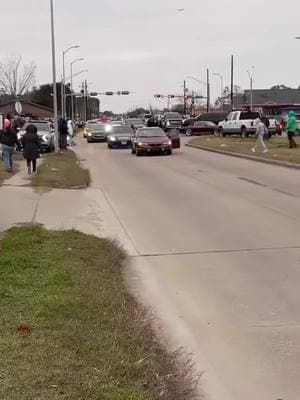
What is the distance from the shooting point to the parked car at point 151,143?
105 ft

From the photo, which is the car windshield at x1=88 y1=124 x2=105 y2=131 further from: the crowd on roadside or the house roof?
the house roof

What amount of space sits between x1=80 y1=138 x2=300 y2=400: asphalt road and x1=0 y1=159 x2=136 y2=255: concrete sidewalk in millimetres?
315

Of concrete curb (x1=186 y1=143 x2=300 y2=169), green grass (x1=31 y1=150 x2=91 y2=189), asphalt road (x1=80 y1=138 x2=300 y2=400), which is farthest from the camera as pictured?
concrete curb (x1=186 y1=143 x2=300 y2=169)

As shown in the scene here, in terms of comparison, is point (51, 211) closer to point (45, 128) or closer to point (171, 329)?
point (171, 329)

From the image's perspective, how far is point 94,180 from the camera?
20.3 meters

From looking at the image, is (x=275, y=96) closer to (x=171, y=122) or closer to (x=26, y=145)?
(x=171, y=122)

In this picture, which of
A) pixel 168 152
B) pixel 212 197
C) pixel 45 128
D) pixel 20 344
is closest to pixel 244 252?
pixel 20 344

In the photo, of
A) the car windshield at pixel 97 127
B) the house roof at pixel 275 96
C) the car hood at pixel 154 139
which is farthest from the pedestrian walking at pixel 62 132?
the house roof at pixel 275 96

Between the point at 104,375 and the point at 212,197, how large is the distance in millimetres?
11193

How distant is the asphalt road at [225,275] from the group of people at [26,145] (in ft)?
13.2

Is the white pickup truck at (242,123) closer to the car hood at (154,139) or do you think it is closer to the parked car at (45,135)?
the car hood at (154,139)

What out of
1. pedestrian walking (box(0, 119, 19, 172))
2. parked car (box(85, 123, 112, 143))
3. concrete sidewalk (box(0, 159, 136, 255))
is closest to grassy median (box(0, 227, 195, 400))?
concrete sidewalk (box(0, 159, 136, 255))

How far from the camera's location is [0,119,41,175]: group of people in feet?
65.7

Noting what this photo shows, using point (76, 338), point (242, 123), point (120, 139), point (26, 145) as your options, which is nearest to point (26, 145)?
point (26, 145)
